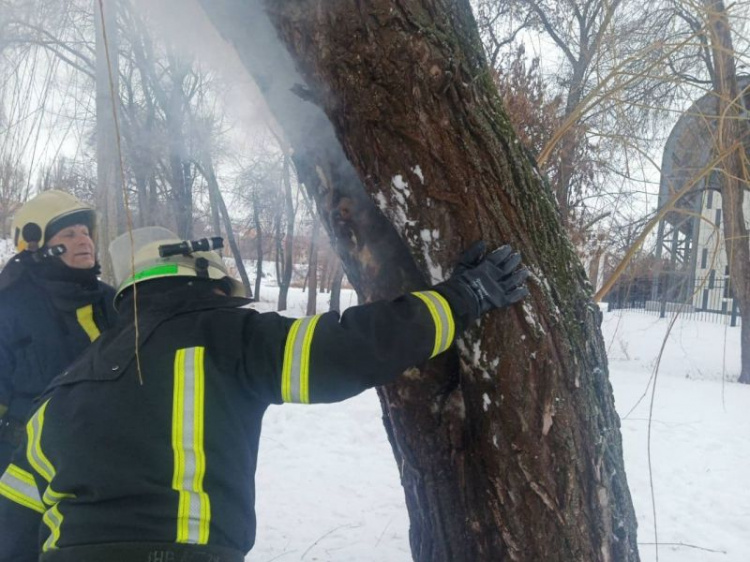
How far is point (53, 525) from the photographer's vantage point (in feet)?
4.43

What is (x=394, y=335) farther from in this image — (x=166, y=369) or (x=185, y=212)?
(x=185, y=212)

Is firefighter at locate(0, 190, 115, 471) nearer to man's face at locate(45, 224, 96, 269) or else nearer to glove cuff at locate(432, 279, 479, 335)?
man's face at locate(45, 224, 96, 269)

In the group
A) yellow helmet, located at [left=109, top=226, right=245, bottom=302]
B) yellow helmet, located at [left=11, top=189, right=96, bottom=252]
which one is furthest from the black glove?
yellow helmet, located at [left=11, top=189, right=96, bottom=252]

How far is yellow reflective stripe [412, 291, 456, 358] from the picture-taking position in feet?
4.49

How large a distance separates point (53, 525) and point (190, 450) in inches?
14.3

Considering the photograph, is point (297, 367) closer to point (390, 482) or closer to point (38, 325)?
point (38, 325)

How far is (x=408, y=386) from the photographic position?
1.71 meters

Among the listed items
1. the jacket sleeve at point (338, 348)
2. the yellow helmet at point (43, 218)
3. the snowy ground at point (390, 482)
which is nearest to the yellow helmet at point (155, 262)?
the jacket sleeve at point (338, 348)

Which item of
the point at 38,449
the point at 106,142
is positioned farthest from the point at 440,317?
the point at 106,142

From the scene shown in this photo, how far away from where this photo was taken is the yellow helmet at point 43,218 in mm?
2287

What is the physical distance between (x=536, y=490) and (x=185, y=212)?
39.0 ft

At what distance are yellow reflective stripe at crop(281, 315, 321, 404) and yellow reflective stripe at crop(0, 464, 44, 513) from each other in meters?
0.69

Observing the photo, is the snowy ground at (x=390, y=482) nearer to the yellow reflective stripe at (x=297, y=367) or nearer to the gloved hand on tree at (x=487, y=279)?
the gloved hand on tree at (x=487, y=279)

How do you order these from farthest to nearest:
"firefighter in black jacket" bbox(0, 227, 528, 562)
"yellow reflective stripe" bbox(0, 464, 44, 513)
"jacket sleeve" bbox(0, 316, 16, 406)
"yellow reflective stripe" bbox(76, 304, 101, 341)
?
"yellow reflective stripe" bbox(76, 304, 101, 341), "jacket sleeve" bbox(0, 316, 16, 406), "yellow reflective stripe" bbox(0, 464, 44, 513), "firefighter in black jacket" bbox(0, 227, 528, 562)
